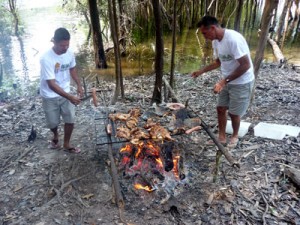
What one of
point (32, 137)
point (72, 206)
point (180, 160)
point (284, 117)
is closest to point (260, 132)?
point (284, 117)

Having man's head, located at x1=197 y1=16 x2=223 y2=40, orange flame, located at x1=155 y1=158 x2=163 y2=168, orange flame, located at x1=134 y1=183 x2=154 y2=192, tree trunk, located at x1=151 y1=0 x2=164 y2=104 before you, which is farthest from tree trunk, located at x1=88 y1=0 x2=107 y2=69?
orange flame, located at x1=134 y1=183 x2=154 y2=192

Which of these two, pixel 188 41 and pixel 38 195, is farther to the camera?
pixel 188 41

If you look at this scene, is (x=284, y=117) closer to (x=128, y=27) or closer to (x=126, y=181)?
(x=126, y=181)

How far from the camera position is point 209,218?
308cm

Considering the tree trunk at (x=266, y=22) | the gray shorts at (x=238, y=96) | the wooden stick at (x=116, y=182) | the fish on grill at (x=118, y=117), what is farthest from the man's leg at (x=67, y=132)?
the tree trunk at (x=266, y=22)

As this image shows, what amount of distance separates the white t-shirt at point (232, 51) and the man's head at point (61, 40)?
1869 millimetres

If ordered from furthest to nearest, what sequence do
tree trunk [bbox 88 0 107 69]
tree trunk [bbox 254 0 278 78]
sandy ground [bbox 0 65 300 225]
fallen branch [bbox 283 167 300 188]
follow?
tree trunk [bbox 88 0 107 69] < tree trunk [bbox 254 0 278 78] < fallen branch [bbox 283 167 300 188] < sandy ground [bbox 0 65 300 225]

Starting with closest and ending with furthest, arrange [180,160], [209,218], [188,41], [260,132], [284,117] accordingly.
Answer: [209,218] < [180,160] < [260,132] < [284,117] < [188,41]

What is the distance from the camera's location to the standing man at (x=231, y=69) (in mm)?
3600

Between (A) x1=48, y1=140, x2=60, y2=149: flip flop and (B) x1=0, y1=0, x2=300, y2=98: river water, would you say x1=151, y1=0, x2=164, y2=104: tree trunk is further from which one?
(B) x1=0, y1=0, x2=300, y2=98: river water

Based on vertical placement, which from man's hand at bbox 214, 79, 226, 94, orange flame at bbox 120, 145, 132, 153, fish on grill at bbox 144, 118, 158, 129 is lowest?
orange flame at bbox 120, 145, 132, 153

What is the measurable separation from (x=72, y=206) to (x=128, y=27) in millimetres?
8990

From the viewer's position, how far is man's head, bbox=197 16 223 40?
11.8 ft

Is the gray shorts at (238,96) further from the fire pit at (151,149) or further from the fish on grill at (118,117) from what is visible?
the fish on grill at (118,117)
